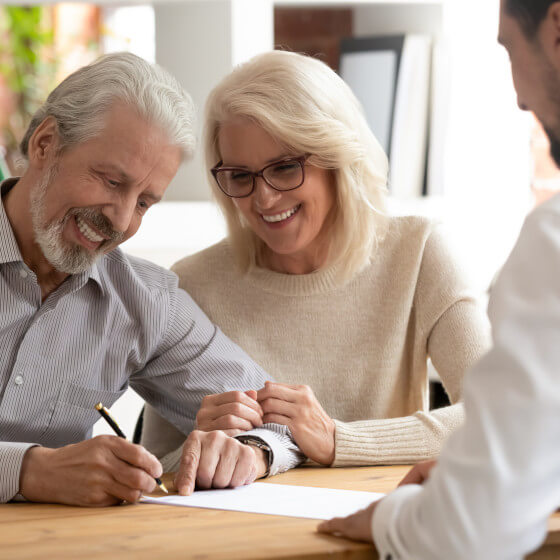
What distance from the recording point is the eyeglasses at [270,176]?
2080mm

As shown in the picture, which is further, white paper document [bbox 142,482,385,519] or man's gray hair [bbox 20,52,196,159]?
man's gray hair [bbox 20,52,196,159]

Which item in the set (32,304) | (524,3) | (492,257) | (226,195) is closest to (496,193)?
(492,257)

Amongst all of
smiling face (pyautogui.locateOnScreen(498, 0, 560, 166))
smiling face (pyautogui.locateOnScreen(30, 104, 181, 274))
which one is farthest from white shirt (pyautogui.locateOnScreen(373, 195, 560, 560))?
smiling face (pyautogui.locateOnScreen(30, 104, 181, 274))

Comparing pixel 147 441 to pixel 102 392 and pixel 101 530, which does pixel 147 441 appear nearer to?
pixel 102 392

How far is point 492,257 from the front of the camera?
4.14m

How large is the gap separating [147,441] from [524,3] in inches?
60.3

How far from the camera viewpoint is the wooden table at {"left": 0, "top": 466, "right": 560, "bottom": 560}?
114cm

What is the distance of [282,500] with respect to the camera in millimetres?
1444

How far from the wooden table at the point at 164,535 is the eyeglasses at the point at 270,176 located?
932 millimetres

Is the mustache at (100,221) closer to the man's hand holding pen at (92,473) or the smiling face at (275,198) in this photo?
the smiling face at (275,198)

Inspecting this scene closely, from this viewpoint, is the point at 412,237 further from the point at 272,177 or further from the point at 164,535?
the point at 164,535

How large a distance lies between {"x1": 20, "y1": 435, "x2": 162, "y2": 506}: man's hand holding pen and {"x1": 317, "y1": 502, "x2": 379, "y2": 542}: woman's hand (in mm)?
362

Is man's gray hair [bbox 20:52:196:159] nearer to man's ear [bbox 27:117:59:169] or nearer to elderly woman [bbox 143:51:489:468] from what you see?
man's ear [bbox 27:117:59:169]

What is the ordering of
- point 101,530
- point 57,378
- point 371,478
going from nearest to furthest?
1. point 101,530
2. point 371,478
3. point 57,378
